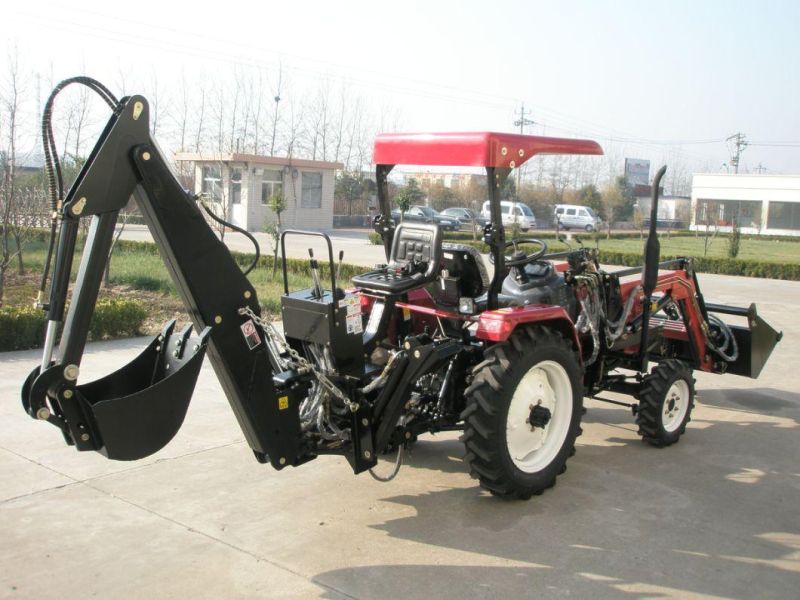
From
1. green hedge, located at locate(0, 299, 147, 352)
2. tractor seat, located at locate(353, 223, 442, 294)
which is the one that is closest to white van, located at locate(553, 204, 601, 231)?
green hedge, located at locate(0, 299, 147, 352)

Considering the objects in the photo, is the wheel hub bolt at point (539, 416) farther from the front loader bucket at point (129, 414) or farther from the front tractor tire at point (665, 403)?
the front loader bucket at point (129, 414)

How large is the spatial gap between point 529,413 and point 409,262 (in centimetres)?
120

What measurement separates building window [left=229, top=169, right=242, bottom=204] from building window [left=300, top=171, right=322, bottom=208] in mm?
3484

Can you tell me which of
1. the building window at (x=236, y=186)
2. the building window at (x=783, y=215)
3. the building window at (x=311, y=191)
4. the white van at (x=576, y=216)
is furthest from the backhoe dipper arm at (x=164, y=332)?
the building window at (x=783, y=215)

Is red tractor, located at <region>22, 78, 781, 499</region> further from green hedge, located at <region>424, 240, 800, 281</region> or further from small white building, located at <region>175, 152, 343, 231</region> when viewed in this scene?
small white building, located at <region>175, 152, 343, 231</region>

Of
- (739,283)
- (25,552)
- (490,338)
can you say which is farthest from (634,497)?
(739,283)

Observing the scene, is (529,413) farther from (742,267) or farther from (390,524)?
(742,267)

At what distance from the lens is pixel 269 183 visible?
33.2 m

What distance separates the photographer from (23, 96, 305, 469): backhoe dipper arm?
3.26 m

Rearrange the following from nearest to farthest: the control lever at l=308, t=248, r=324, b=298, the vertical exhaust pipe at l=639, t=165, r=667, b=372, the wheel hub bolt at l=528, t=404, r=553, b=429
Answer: the control lever at l=308, t=248, r=324, b=298 → the wheel hub bolt at l=528, t=404, r=553, b=429 → the vertical exhaust pipe at l=639, t=165, r=667, b=372

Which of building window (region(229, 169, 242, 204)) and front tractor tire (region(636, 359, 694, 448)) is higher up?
building window (region(229, 169, 242, 204))

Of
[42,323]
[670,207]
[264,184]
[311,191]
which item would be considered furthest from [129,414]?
[670,207]

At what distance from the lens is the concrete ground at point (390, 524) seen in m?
3.77

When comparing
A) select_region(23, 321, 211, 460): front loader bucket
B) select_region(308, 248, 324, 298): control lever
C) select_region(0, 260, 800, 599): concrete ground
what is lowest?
select_region(0, 260, 800, 599): concrete ground
